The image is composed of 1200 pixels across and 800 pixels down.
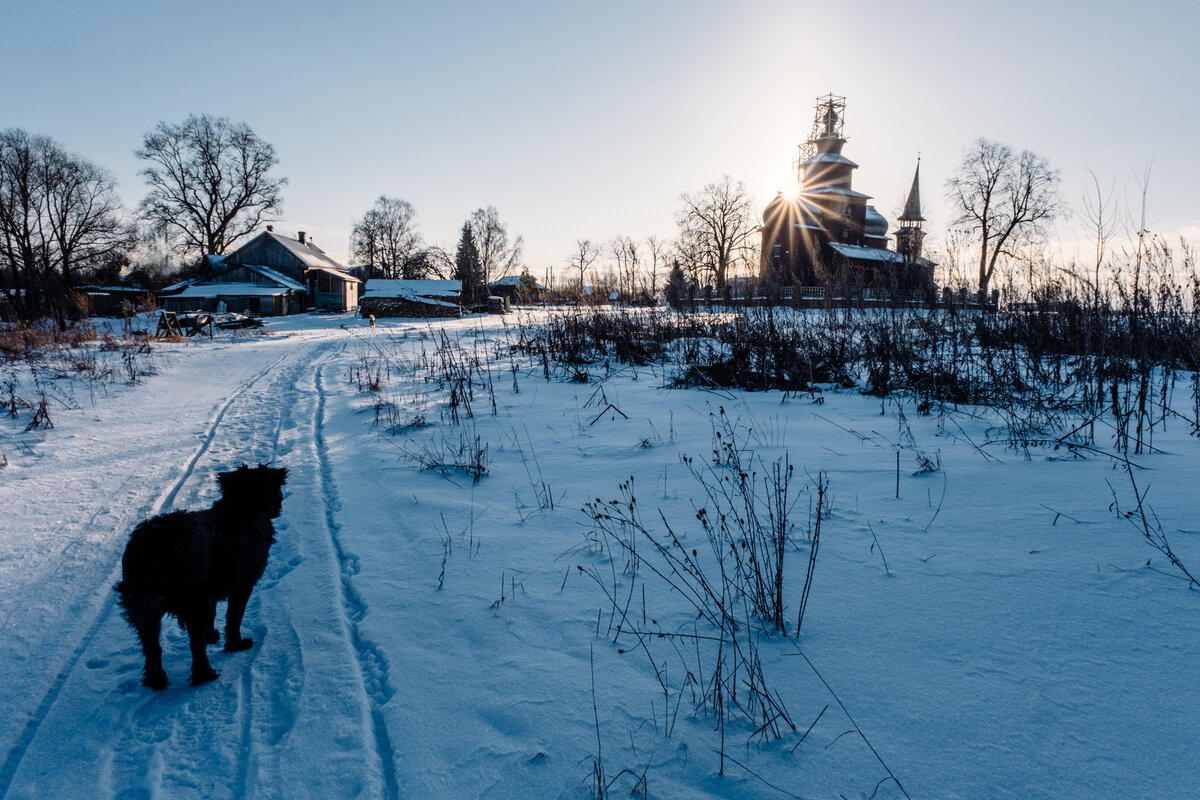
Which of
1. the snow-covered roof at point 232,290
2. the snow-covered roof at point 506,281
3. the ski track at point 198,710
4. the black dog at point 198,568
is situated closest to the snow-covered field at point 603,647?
the ski track at point 198,710

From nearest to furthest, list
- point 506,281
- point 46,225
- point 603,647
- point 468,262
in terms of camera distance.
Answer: point 603,647
point 46,225
point 468,262
point 506,281

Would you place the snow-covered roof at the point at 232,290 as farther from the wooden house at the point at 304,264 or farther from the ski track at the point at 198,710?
the ski track at the point at 198,710

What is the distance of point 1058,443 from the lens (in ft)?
14.3

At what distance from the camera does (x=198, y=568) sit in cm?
218

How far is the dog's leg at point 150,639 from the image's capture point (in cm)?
214

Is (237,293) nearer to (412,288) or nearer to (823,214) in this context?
(412,288)

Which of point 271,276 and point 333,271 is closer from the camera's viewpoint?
point 271,276

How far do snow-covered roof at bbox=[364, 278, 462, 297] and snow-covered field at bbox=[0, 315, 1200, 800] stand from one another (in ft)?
132

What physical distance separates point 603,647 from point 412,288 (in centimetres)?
4657

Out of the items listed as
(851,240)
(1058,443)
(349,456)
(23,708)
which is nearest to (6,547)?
(23,708)

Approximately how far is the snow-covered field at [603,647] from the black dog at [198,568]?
19 centimetres

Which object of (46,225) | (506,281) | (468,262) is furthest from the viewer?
(506,281)

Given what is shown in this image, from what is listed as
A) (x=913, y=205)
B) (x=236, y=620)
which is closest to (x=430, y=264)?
(x=913, y=205)

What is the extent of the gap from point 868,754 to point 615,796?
782mm
